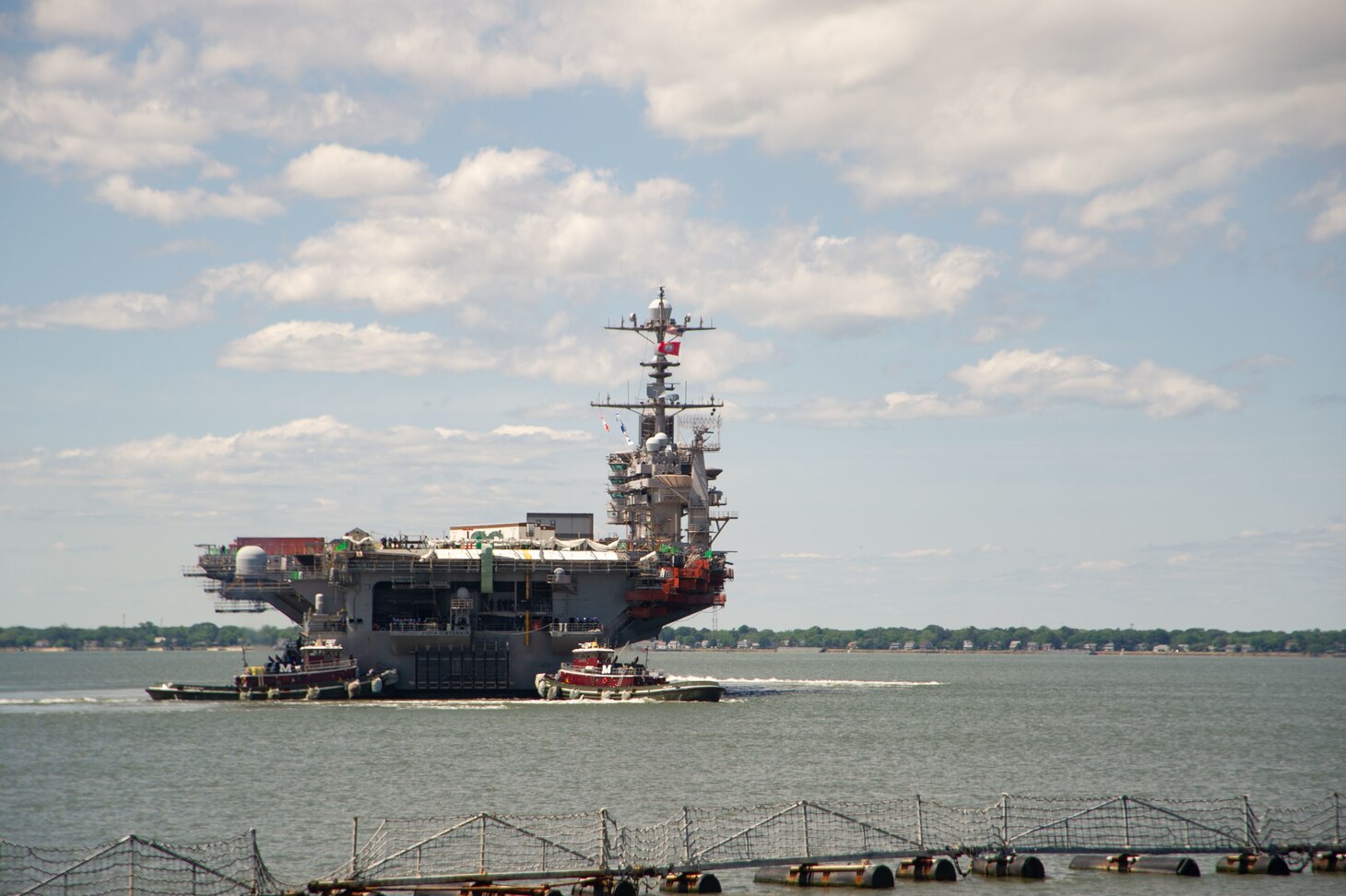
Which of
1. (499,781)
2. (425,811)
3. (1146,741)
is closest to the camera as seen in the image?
(425,811)

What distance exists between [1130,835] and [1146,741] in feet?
94.7

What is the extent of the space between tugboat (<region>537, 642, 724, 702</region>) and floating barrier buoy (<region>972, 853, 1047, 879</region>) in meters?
47.4

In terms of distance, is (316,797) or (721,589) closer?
(316,797)

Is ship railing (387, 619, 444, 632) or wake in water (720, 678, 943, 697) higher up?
ship railing (387, 619, 444, 632)

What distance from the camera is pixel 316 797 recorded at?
46406mm

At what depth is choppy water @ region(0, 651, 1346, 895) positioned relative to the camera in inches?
A: 1688

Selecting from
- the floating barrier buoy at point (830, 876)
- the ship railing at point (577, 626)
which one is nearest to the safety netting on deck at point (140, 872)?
the floating barrier buoy at point (830, 876)

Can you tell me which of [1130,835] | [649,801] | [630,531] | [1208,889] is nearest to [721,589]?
[630,531]

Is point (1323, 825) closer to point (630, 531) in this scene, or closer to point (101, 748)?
point (101, 748)

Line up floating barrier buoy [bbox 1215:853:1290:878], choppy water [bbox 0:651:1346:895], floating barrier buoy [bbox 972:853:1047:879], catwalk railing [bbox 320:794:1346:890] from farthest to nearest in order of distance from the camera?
choppy water [bbox 0:651:1346:895], floating barrier buoy [bbox 1215:853:1290:878], floating barrier buoy [bbox 972:853:1047:879], catwalk railing [bbox 320:794:1346:890]

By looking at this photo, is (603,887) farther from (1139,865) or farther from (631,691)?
(631,691)

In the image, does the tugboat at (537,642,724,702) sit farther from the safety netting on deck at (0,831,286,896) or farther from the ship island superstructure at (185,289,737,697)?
the safety netting on deck at (0,831,286,896)

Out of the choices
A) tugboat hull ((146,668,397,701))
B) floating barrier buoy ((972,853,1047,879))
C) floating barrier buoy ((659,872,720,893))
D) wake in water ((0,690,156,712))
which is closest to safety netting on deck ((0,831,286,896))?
floating barrier buoy ((659,872,720,893))

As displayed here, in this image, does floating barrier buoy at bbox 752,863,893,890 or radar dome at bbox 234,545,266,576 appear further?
radar dome at bbox 234,545,266,576
